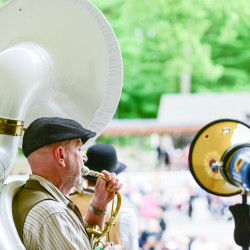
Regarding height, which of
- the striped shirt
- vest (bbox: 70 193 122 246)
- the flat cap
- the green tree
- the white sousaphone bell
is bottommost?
vest (bbox: 70 193 122 246)

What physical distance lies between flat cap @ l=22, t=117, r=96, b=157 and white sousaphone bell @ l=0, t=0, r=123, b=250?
9cm

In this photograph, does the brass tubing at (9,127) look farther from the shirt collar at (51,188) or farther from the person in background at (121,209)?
the person in background at (121,209)

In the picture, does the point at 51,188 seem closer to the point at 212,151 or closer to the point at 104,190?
the point at 104,190

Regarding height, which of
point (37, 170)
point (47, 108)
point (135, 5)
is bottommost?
point (37, 170)

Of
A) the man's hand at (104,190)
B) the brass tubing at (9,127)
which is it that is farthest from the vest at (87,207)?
the brass tubing at (9,127)

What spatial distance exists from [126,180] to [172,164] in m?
1.20

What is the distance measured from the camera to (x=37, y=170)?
0.94 m

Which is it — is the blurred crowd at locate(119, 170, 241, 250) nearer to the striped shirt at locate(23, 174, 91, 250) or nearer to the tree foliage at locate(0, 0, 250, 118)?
the striped shirt at locate(23, 174, 91, 250)

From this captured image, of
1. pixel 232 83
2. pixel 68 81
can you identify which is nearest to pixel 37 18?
pixel 68 81

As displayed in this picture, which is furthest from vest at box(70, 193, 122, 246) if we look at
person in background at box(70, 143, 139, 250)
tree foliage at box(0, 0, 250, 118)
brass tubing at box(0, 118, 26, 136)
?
tree foliage at box(0, 0, 250, 118)

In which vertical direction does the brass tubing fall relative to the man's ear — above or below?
above

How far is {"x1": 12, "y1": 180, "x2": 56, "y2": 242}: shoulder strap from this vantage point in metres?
0.83

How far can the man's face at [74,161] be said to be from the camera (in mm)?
957

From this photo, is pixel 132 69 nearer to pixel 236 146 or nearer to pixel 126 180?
pixel 126 180
